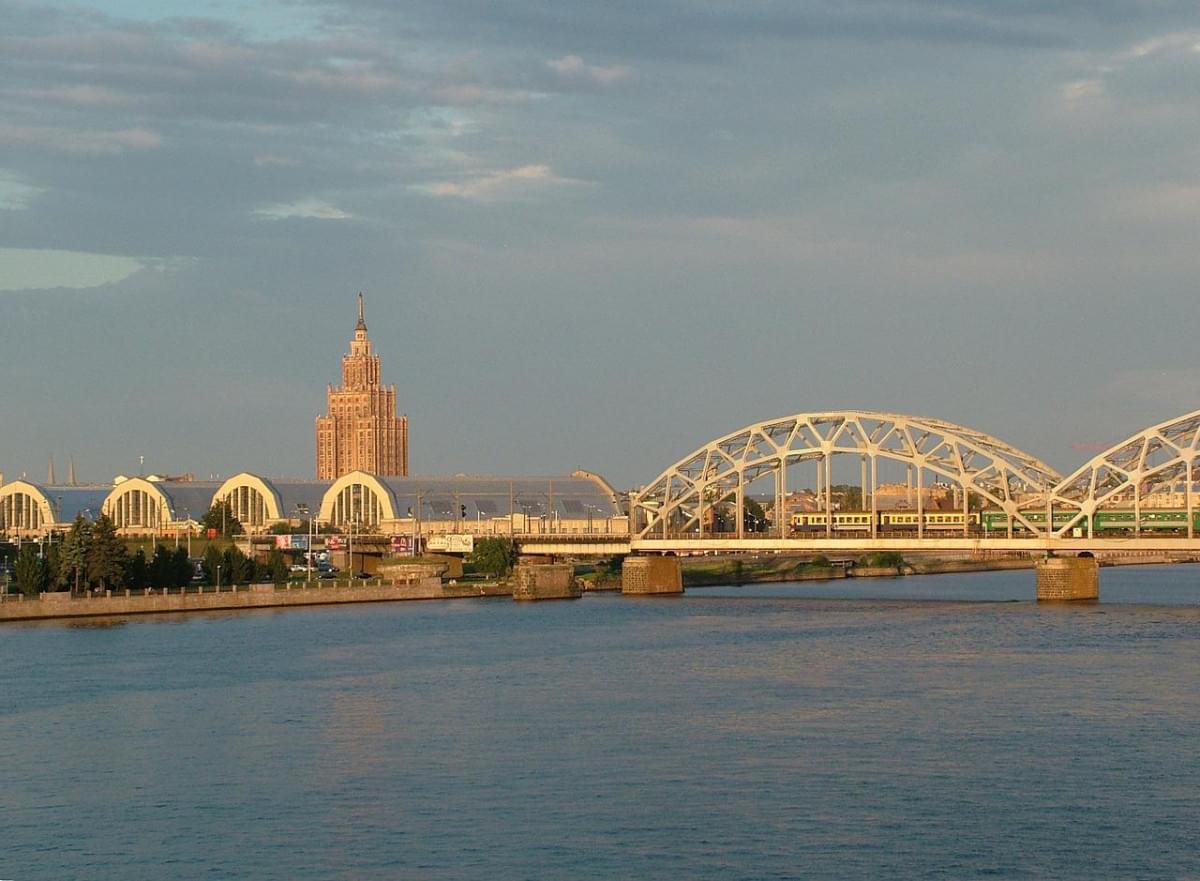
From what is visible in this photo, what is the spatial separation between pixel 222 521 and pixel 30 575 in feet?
211

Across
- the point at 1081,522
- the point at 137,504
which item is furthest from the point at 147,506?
the point at 1081,522

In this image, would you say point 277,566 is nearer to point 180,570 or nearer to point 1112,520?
point 180,570

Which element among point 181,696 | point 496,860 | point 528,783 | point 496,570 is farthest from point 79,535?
point 496,860

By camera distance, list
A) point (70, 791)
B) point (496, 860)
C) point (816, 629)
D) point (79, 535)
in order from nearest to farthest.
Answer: point (496, 860), point (70, 791), point (816, 629), point (79, 535)

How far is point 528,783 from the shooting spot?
46.8 m

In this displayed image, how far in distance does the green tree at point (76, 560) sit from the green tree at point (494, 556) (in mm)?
35348

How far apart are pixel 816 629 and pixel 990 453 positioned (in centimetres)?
3664

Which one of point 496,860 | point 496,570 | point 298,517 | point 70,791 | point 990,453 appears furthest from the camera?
point 298,517

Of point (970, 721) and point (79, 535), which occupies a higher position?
point (79, 535)

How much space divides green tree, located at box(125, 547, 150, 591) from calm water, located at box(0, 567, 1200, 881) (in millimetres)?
21475

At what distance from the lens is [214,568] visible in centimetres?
11838

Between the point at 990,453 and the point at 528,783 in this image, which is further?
the point at 990,453

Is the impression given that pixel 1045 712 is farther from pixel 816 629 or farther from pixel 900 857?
pixel 816 629

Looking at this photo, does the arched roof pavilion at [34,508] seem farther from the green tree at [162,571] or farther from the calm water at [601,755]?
the calm water at [601,755]
